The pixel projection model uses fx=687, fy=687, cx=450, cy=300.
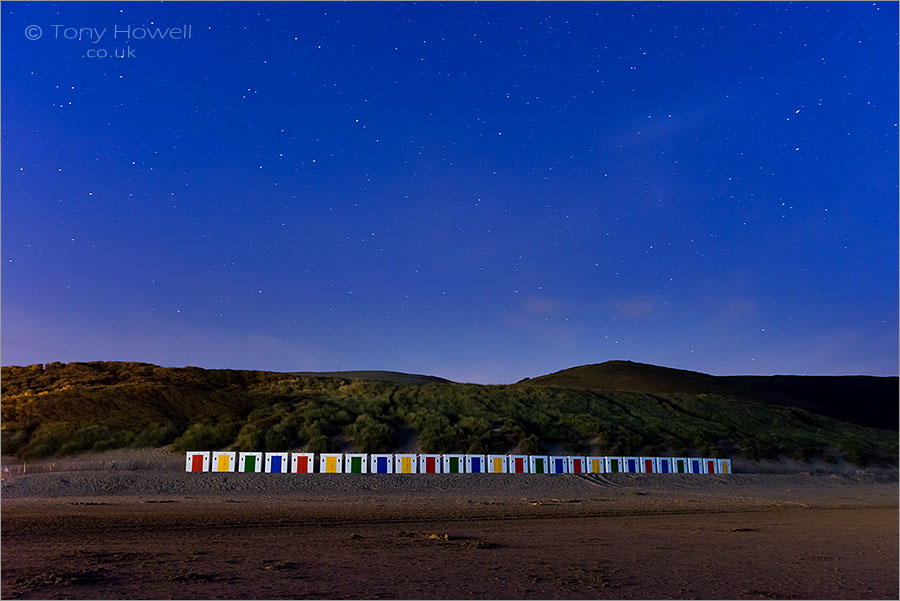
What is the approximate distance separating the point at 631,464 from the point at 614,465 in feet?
2.60

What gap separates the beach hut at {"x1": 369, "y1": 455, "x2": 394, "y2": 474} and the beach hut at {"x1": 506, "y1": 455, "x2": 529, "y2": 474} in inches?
199

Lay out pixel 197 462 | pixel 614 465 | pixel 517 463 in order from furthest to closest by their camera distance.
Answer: pixel 614 465, pixel 517 463, pixel 197 462

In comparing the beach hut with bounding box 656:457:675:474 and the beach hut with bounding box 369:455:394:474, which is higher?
the beach hut with bounding box 369:455:394:474

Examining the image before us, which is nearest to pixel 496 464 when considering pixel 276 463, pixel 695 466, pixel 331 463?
pixel 331 463

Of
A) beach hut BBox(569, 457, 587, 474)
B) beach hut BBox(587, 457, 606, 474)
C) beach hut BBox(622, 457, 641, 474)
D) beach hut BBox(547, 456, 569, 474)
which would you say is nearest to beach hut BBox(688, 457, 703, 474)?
beach hut BBox(622, 457, 641, 474)

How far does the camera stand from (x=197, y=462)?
25.6 metres

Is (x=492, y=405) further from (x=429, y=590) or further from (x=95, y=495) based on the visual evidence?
(x=429, y=590)

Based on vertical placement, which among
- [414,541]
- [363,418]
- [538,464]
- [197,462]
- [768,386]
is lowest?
[414,541]

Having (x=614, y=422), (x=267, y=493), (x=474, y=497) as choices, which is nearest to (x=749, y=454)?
(x=614, y=422)

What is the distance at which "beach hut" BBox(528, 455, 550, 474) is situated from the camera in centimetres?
2909

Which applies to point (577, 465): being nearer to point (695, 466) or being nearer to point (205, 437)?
point (695, 466)

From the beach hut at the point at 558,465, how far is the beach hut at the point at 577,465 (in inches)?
7.4

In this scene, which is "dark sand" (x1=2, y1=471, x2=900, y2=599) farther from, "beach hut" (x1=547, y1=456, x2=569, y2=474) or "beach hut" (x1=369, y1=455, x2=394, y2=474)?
"beach hut" (x1=547, y1=456, x2=569, y2=474)

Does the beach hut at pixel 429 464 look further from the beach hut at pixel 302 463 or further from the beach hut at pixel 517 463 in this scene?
the beach hut at pixel 302 463
